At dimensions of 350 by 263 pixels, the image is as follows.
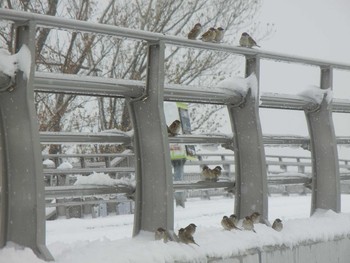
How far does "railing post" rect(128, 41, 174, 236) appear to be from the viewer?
420 centimetres

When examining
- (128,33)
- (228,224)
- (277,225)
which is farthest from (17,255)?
(277,225)

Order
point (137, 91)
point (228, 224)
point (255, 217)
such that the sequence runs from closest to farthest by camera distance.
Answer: point (137, 91) → point (228, 224) → point (255, 217)

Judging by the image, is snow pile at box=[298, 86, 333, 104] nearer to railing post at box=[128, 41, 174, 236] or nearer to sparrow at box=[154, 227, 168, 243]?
railing post at box=[128, 41, 174, 236]

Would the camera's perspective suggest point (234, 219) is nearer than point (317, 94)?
Yes

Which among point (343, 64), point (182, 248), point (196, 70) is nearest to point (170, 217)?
point (182, 248)

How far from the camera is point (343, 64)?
19.8ft

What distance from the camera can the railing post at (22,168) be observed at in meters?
3.54

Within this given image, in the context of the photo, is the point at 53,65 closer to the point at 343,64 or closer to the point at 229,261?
the point at 343,64

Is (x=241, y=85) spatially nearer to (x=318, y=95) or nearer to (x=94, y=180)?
(x=318, y=95)

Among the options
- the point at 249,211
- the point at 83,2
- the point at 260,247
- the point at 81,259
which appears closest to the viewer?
the point at 81,259

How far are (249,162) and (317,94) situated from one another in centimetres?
111

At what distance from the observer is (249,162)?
16.3ft

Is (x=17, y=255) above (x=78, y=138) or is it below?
below

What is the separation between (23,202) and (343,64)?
332 cm
